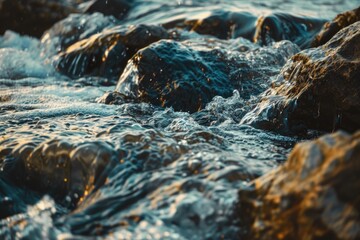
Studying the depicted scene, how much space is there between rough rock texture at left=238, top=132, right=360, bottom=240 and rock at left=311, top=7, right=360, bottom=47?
3571 mm

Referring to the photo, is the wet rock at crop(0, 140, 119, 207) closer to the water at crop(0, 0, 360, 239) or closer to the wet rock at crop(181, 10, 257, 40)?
the water at crop(0, 0, 360, 239)

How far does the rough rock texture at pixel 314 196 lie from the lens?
6.52 ft

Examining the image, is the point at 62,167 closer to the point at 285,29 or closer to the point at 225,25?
the point at 285,29

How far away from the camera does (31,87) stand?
6.00 meters

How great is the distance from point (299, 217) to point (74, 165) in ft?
4.69

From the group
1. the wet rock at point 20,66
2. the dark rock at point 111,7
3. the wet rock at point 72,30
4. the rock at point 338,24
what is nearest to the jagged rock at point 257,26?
the rock at point 338,24

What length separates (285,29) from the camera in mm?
7277

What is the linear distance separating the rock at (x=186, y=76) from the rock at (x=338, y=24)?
75 cm

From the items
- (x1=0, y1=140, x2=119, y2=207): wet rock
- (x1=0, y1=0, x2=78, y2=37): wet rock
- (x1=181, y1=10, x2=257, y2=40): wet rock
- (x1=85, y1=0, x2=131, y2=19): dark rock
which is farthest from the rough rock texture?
(x1=0, y1=0, x2=78, y2=37): wet rock

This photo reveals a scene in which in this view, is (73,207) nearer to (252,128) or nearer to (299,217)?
(299,217)

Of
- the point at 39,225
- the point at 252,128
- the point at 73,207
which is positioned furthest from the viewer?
the point at 252,128

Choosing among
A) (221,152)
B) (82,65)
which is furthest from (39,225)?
(82,65)

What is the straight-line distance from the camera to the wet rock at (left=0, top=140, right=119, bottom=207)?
9.82ft

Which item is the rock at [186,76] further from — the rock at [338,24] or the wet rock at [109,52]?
the wet rock at [109,52]
